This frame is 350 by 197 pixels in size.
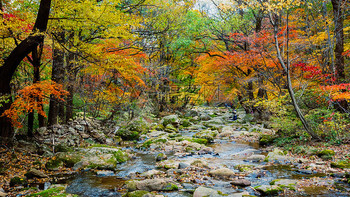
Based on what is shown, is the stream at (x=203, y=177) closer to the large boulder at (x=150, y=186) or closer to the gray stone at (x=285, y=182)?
the large boulder at (x=150, y=186)

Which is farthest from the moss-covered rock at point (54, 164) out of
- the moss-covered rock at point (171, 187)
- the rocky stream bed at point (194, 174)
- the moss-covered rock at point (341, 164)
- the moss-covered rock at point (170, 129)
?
the moss-covered rock at point (170, 129)

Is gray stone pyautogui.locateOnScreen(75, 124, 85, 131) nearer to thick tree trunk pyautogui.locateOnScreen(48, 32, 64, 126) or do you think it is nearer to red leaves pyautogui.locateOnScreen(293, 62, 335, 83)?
thick tree trunk pyautogui.locateOnScreen(48, 32, 64, 126)

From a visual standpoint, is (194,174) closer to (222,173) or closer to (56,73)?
(222,173)

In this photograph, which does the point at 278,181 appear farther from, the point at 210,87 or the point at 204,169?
the point at 210,87

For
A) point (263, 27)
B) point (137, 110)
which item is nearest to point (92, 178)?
point (137, 110)

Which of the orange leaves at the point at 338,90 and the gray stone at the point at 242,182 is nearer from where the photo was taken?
Answer: the gray stone at the point at 242,182

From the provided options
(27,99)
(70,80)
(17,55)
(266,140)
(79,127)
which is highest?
(17,55)

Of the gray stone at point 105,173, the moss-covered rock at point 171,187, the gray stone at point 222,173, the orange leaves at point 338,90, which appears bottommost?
the gray stone at point 105,173

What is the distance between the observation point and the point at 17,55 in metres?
6.96

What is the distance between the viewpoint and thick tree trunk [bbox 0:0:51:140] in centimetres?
664

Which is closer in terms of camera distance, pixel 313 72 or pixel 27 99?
pixel 27 99

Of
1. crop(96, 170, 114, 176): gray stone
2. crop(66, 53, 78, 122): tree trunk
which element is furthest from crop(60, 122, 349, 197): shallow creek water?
crop(66, 53, 78, 122): tree trunk

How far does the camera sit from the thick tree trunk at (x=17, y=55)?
6641mm

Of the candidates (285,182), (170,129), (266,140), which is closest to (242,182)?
(285,182)
